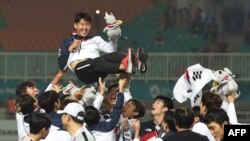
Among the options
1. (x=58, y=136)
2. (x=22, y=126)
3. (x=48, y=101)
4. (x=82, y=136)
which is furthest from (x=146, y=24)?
(x=58, y=136)

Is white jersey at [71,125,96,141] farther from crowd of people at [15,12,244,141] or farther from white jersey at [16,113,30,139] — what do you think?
white jersey at [16,113,30,139]

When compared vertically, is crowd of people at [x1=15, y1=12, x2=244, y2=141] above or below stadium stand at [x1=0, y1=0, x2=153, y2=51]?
below

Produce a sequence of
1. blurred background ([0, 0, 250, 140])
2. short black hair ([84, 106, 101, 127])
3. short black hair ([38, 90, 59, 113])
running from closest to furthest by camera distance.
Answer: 1. short black hair ([84, 106, 101, 127])
2. short black hair ([38, 90, 59, 113])
3. blurred background ([0, 0, 250, 140])

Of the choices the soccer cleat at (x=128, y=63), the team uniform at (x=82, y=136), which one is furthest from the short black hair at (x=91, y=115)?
the team uniform at (x=82, y=136)

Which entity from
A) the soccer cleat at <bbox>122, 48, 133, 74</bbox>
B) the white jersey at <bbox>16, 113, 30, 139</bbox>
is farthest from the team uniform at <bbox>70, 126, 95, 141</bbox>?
the soccer cleat at <bbox>122, 48, 133, 74</bbox>

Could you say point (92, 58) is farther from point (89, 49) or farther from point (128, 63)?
point (128, 63)

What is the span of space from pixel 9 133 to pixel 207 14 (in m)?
4.53

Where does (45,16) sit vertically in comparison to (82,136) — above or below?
above

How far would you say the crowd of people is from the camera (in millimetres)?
7176

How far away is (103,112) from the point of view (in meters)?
9.13

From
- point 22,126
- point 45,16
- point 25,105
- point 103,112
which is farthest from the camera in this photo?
point 45,16

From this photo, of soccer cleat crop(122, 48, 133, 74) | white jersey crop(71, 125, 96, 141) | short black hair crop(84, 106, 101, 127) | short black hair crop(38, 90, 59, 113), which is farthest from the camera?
soccer cleat crop(122, 48, 133, 74)

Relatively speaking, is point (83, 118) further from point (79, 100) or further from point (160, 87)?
point (160, 87)

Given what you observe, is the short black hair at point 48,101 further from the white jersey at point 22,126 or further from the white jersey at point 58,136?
the white jersey at point 58,136
